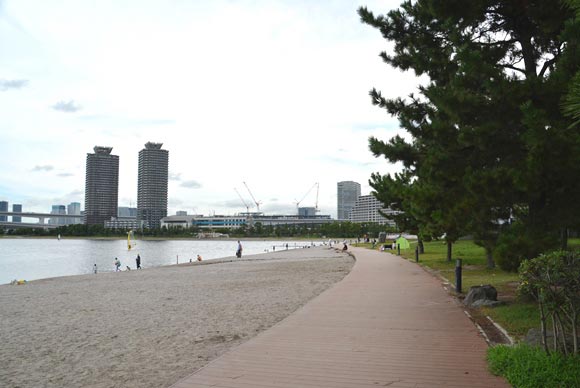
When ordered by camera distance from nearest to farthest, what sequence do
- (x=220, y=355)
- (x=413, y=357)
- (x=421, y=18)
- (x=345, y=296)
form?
(x=413, y=357) < (x=220, y=355) < (x=421, y=18) < (x=345, y=296)

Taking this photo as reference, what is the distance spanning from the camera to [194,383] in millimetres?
5242

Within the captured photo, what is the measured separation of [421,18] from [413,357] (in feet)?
27.2

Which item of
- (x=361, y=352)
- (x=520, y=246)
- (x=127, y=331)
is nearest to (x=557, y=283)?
(x=361, y=352)

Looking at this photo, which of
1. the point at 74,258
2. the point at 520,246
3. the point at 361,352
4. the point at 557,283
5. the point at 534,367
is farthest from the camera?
the point at 74,258

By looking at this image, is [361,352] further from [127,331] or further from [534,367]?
[127,331]

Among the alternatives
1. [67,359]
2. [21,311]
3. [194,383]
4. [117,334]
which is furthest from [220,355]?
[21,311]

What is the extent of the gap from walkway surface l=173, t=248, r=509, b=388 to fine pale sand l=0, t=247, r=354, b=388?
0.65 metres

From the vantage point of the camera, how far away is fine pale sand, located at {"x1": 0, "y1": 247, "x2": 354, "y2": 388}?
6168 millimetres

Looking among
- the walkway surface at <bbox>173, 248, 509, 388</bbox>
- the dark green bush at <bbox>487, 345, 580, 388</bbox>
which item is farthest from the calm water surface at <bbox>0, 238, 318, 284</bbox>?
the dark green bush at <bbox>487, 345, 580, 388</bbox>

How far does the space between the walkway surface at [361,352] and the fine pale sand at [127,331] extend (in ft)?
2.14

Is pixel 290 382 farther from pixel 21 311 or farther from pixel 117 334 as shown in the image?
pixel 21 311

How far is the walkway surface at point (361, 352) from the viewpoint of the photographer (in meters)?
5.23

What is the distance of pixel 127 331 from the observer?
917 cm

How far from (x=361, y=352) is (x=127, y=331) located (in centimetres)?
492
